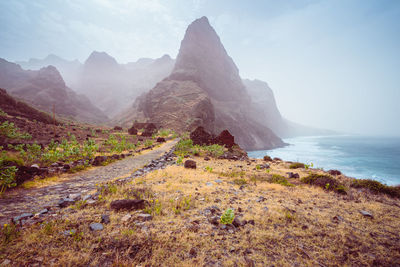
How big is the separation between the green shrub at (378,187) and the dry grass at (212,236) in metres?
2.11

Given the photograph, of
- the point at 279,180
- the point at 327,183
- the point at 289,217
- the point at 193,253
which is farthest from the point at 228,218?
the point at 327,183

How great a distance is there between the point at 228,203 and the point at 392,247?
4.06 m

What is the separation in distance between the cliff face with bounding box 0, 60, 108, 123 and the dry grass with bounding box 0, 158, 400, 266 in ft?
332

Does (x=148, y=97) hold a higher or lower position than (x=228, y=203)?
higher

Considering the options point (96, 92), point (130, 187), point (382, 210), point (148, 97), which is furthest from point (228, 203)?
point (96, 92)

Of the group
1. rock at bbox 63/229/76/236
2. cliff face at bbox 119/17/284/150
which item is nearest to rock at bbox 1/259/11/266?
rock at bbox 63/229/76/236

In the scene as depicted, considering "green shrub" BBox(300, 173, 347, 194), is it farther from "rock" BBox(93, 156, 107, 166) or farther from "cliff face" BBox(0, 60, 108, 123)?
"cliff face" BBox(0, 60, 108, 123)

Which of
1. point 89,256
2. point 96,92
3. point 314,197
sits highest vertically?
point 96,92

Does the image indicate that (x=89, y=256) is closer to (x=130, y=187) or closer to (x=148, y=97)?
(x=130, y=187)

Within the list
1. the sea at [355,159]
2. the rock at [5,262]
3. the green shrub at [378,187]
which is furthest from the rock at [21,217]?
the sea at [355,159]

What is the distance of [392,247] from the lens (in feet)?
12.0

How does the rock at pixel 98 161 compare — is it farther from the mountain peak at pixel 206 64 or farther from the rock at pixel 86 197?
the mountain peak at pixel 206 64

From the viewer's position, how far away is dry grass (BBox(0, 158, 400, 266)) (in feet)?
9.50

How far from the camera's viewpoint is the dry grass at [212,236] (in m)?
2.89
